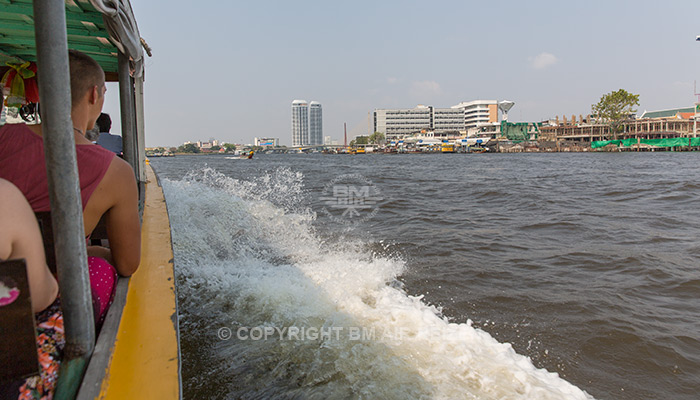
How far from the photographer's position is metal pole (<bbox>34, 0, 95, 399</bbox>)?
3.66 ft

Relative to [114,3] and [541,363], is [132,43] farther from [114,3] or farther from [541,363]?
[541,363]

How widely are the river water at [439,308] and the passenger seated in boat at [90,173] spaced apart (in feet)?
3.81

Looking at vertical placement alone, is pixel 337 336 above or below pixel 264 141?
below

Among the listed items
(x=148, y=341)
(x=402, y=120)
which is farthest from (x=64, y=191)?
(x=402, y=120)

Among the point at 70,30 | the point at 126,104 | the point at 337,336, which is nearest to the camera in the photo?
the point at 337,336

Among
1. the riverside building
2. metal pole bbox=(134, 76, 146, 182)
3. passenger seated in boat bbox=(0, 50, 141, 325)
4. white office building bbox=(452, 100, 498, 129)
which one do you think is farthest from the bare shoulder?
the riverside building

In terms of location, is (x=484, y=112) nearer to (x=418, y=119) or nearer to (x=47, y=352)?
(x=418, y=119)

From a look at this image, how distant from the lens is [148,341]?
158 cm

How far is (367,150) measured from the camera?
4277 inches

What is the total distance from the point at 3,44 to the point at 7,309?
4.06m

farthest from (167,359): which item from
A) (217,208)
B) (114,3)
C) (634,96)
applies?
(634,96)

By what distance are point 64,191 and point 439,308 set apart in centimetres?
334

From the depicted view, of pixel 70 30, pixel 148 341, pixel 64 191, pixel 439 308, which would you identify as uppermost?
pixel 70 30

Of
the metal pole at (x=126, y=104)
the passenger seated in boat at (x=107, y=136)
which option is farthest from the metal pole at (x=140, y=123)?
the metal pole at (x=126, y=104)
